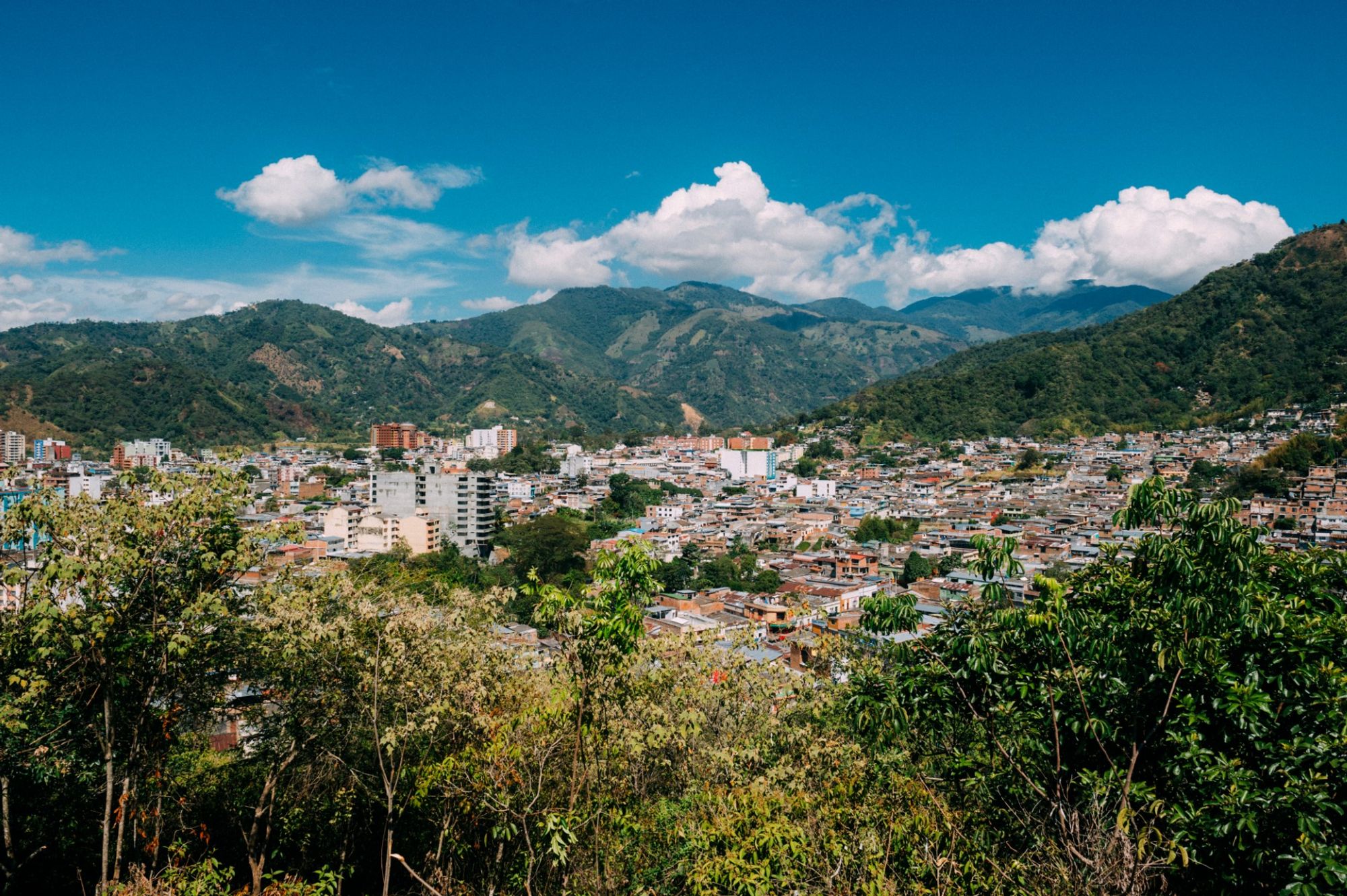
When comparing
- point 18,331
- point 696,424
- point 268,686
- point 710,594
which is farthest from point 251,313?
point 268,686

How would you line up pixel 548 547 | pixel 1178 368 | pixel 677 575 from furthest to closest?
pixel 1178 368 → pixel 548 547 → pixel 677 575

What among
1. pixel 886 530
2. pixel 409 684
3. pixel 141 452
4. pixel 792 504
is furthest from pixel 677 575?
pixel 141 452

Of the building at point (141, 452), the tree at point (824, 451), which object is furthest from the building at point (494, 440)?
the tree at point (824, 451)

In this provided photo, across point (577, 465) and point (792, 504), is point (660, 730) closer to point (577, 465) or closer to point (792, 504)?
point (792, 504)

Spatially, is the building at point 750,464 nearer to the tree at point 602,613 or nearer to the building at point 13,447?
the building at point 13,447

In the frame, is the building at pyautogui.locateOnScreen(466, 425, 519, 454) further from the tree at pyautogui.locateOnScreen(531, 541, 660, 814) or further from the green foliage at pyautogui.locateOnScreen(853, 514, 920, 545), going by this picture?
the tree at pyautogui.locateOnScreen(531, 541, 660, 814)
